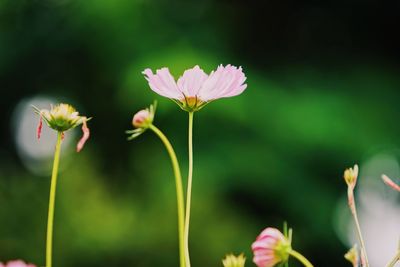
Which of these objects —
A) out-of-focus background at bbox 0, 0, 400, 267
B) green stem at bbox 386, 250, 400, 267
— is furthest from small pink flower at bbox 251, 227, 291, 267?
out-of-focus background at bbox 0, 0, 400, 267

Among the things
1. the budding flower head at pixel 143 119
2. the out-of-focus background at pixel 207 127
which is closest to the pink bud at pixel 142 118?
the budding flower head at pixel 143 119

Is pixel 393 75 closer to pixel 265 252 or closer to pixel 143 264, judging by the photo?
pixel 143 264

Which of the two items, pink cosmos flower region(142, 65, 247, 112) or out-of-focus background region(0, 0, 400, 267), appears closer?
pink cosmos flower region(142, 65, 247, 112)

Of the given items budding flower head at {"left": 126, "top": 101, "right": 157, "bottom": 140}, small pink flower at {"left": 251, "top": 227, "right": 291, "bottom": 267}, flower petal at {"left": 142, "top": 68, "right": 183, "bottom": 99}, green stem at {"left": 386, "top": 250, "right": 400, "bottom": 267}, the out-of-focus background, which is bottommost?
green stem at {"left": 386, "top": 250, "right": 400, "bottom": 267}

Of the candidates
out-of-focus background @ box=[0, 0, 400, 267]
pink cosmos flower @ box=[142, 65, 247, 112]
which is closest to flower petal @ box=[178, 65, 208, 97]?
pink cosmos flower @ box=[142, 65, 247, 112]

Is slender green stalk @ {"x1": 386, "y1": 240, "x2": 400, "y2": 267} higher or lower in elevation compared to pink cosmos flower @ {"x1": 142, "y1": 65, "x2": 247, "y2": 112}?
lower

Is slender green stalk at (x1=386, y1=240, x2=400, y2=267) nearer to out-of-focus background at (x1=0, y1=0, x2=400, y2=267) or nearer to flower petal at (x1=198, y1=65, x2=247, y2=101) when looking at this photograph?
flower petal at (x1=198, y1=65, x2=247, y2=101)

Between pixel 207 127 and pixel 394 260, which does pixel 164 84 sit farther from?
pixel 207 127

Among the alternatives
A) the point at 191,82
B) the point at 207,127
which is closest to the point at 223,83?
the point at 191,82

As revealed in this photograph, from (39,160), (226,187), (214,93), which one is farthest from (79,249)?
(214,93)
